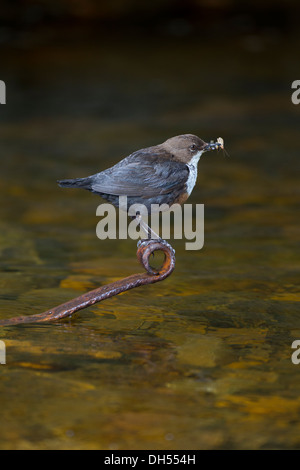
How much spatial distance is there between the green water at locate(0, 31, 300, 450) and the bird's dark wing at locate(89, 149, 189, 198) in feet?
2.31

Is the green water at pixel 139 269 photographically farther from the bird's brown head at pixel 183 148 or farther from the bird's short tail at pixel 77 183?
the bird's brown head at pixel 183 148

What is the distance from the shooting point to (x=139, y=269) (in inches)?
192

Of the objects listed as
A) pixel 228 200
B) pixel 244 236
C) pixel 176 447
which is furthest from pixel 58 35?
pixel 176 447

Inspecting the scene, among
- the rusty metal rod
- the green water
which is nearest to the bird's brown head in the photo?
the rusty metal rod

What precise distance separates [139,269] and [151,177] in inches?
56.4

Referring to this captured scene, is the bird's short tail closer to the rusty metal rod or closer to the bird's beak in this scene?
the rusty metal rod

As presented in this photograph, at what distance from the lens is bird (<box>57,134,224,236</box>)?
11.3 feet

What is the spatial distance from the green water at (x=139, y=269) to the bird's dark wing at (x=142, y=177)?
70 centimetres

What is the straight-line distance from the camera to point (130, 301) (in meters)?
4.16

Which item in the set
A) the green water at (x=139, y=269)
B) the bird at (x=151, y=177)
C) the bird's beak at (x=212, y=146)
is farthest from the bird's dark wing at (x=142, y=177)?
the green water at (x=139, y=269)

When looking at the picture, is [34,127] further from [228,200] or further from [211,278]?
[211,278]

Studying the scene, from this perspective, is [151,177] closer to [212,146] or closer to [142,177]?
[142,177]

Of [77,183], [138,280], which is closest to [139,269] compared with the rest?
[138,280]

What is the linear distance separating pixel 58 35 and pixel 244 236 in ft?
22.6
